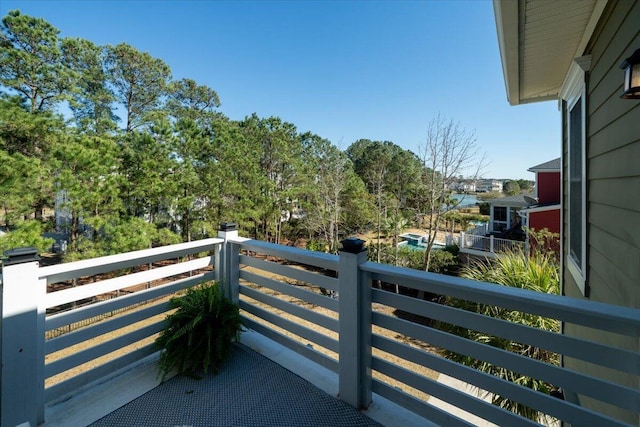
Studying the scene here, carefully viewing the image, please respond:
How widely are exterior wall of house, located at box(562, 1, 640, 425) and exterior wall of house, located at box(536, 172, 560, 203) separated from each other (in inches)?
545

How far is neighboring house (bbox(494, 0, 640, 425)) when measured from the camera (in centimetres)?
162

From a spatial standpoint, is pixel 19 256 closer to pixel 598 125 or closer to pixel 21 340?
pixel 21 340

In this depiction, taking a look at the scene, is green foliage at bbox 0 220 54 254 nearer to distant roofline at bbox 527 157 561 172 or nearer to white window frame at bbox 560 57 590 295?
white window frame at bbox 560 57 590 295

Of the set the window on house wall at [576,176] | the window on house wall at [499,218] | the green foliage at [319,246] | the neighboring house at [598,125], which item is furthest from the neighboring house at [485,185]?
the neighboring house at [598,125]

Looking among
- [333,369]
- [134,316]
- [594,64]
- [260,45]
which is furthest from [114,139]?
[594,64]

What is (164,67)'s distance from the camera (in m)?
14.8

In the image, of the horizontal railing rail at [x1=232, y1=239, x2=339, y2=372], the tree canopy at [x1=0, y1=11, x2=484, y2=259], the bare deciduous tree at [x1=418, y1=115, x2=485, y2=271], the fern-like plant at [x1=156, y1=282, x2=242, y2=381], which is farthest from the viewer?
the bare deciduous tree at [x1=418, y1=115, x2=485, y2=271]

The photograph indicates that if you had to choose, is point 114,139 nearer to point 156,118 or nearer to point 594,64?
point 156,118

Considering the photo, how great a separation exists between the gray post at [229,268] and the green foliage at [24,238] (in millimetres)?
6417

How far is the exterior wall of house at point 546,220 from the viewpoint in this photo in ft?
38.5

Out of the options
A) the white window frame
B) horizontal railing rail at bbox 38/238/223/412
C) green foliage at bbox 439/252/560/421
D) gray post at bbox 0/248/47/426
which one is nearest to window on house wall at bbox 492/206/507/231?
green foliage at bbox 439/252/560/421

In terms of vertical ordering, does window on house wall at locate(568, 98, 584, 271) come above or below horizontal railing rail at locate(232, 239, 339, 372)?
above

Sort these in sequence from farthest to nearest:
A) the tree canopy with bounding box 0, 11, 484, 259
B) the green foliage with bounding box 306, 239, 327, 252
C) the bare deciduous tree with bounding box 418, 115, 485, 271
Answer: the green foliage with bounding box 306, 239, 327, 252, the bare deciduous tree with bounding box 418, 115, 485, 271, the tree canopy with bounding box 0, 11, 484, 259

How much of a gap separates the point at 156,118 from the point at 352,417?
15591mm
